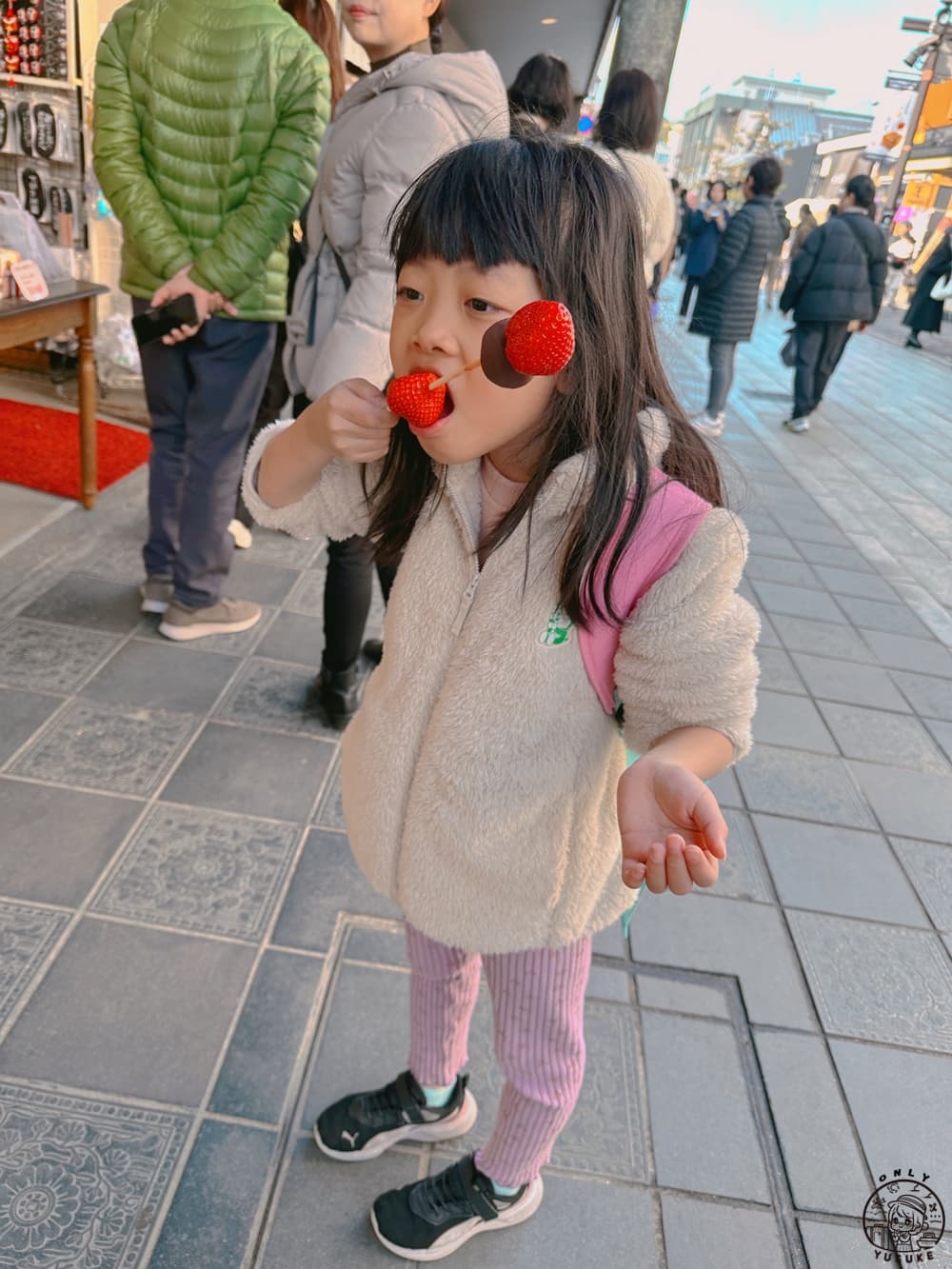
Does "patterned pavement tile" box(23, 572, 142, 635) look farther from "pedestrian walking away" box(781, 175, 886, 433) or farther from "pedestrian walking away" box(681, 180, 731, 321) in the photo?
"pedestrian walking away" box(681, 180, 731, 321)

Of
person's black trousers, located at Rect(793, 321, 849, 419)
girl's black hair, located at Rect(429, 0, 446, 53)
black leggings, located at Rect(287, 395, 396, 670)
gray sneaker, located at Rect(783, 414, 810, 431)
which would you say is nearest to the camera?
girl's black hair, located at Rect(429, 0, 446, 53)

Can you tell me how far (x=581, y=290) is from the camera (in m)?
0.88

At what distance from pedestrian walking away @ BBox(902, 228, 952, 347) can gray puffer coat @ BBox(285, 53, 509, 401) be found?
11.1m

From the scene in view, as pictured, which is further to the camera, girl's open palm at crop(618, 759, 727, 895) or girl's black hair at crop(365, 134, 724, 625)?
girl's black hair at crop(365, 134, 724, 625)

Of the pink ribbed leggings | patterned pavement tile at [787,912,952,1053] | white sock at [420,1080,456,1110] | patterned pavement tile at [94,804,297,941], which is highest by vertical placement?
the pink ribbed leggings

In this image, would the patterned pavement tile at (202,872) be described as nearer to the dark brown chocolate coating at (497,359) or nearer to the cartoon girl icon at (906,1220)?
the cartoon girl icon at (906,1220)

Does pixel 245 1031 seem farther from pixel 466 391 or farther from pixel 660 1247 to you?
pixel 466 391

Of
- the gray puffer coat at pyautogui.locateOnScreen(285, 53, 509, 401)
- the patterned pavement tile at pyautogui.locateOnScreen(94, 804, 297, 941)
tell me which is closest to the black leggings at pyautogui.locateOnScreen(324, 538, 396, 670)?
the gray puffer coat at pyautogui.locateOnScreen(285, 53, 509, 401)

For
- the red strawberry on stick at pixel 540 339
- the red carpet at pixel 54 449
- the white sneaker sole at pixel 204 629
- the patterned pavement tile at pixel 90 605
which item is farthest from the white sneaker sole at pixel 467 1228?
the red carpet at pixel 54 449

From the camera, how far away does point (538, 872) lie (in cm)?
107

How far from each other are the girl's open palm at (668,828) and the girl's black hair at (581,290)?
0.21 metres

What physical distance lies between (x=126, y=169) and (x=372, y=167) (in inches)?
37.6

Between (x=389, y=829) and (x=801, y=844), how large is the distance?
5.23ft

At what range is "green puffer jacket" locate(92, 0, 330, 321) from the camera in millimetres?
2316
